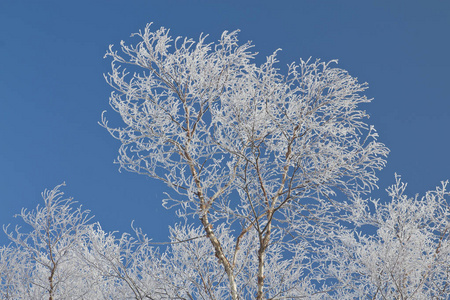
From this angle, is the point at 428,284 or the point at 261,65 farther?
the point at 428,284

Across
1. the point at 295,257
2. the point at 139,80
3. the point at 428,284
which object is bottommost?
the point at 428,284

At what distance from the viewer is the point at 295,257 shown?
7.52 metres

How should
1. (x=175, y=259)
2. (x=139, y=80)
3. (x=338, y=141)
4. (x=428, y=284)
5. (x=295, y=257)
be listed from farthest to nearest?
(x=175, y=259) < (x=428, y=284) < (x=295, y=257) < (x=139, y=80) < (x=338, y=141)

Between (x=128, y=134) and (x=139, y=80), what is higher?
(x=139, y=80)

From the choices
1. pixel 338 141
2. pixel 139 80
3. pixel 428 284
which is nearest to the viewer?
pixel 338 141

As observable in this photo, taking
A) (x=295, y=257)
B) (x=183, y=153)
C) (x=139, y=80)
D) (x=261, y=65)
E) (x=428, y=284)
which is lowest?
(x=428, y=284)

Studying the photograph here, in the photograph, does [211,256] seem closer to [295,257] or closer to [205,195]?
Answer: [295,257]

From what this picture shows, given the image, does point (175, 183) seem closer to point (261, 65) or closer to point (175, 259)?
point (261, 65)

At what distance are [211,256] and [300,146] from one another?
364 centimetres

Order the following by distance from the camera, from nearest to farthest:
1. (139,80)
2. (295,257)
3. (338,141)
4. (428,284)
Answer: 1. (338,141)
2. (139,80)
3. (295,257)
4. (428,284)

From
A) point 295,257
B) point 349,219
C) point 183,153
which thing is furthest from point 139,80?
point 295,257

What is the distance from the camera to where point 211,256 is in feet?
27.8

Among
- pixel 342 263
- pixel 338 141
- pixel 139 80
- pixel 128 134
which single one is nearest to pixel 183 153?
pixel 128 134

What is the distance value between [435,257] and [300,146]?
14.7ft
